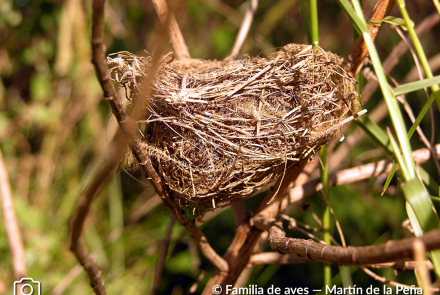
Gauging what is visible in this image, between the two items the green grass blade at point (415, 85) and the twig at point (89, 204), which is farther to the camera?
the green grass blade at point (415, 85)

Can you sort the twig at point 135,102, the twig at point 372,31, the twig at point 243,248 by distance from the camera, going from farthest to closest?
the twig at point 243,248
the twig at point 372,31
the twig at point 135,102

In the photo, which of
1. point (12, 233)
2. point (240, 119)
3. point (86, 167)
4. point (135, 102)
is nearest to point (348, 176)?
point (240, 119)

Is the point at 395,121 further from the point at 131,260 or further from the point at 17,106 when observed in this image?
the point at 17,106

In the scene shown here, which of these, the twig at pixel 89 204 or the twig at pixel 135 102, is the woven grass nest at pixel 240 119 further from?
the twig at pixel 89 204

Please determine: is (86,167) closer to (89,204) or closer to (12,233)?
(12,233)

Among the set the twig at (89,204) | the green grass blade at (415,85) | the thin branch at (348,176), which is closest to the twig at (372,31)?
the green grass blade at (415,85)

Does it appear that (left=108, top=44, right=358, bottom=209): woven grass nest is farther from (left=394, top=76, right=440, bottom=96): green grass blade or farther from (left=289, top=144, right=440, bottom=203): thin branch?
(left=289, top=144, right=440, bottom=203): thin branch

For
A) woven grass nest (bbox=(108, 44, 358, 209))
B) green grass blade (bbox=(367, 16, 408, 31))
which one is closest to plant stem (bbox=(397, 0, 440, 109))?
green grass blade (bbox=(367, 16, 408, 31))
